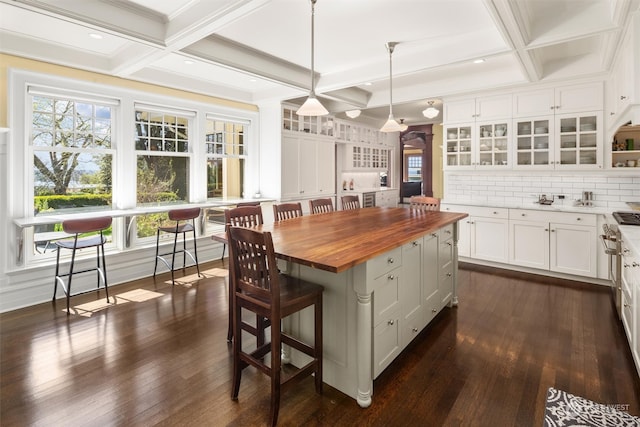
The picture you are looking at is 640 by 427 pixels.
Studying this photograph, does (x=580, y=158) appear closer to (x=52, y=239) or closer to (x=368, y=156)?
(x=368, y=156)

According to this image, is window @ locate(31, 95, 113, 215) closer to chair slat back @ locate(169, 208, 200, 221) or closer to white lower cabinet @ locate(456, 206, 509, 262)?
chair slat back @ locate(169, 208, 200, 221)

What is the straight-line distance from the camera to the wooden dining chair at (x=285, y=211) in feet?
12.0

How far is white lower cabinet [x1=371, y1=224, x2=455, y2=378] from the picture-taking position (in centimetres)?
221

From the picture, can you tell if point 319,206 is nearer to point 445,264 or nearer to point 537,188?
point 445,264

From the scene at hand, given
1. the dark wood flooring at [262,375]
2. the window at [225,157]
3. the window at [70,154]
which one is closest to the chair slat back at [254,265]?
the dark wood flooring at [262,375]

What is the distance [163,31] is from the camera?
10.7ft

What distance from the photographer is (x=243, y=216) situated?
10.2 ft

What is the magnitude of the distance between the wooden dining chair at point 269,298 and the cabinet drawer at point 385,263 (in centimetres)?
36

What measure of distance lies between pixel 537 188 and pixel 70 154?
6286mm

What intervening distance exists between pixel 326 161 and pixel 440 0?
4051 millimetres

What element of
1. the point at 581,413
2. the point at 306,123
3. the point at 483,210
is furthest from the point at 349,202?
the point at 581,413

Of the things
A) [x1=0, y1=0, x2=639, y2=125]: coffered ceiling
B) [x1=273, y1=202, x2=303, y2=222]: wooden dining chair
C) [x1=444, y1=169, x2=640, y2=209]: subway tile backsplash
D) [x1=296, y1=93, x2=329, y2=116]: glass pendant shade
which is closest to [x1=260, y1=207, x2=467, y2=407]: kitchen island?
[x1=273, y1=202, x2=303, y2=222]: wooden dining chair

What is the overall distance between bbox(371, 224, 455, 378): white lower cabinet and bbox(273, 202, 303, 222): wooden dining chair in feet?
4.99

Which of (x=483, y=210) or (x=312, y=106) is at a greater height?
(x=312, y=106)
